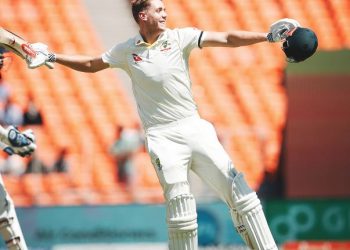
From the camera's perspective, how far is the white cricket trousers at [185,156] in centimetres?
679

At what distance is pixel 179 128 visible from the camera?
6.89 m

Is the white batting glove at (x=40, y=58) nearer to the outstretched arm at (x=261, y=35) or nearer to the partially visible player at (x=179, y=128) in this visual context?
the partially visible player at (x=179, y=128)

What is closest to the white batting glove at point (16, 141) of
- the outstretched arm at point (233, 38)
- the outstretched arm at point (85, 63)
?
the outstretched arm at point (85, 63)

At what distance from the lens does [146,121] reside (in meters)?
6.98

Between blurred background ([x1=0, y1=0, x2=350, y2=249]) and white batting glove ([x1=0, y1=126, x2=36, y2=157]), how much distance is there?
350 centimetres

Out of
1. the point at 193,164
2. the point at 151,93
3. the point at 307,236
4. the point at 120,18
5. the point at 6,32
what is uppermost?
the point at 120,18

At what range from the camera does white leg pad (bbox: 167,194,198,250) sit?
6758 millimetres

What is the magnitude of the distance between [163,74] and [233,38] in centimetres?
53

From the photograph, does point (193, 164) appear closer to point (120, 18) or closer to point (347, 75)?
point (347, 75)

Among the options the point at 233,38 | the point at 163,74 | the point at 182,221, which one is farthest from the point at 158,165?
the point at 233,38

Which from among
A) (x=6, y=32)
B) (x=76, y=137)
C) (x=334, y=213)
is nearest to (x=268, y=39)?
(x=6, y=32)

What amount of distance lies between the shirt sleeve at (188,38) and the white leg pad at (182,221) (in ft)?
3.32

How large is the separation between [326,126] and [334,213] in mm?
1112

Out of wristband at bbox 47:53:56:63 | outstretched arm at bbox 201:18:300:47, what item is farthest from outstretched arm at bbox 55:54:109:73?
outstretched arm at bbox 201:18:300:47
